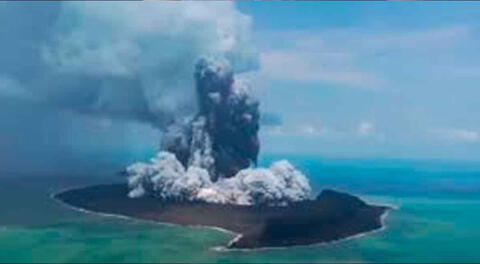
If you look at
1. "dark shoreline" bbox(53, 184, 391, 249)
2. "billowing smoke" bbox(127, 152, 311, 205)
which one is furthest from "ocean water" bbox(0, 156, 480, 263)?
→ "billowing smoke" bbox(127, 152, 311, 205)

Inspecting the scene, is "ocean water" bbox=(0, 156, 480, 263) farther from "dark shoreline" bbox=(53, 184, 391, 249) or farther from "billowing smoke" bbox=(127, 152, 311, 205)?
"billowing smoke" bbox=(127, 152, 311, 205)

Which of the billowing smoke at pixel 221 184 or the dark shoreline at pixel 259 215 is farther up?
the billowing smoke at pixel 221 184

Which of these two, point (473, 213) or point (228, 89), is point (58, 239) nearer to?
point (228, 89)

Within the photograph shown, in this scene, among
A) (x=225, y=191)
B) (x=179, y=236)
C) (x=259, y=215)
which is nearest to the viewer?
(x=179, y=236)

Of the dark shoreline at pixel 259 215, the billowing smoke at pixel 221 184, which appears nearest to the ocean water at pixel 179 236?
the dark shoreline at pixel 259 215

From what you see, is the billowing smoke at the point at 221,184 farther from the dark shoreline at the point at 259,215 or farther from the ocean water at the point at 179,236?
the ocean water at the point at 179,236

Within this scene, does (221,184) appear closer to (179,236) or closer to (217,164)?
(217,164)

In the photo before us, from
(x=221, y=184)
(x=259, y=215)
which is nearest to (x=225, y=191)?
(x=221, y=184)
